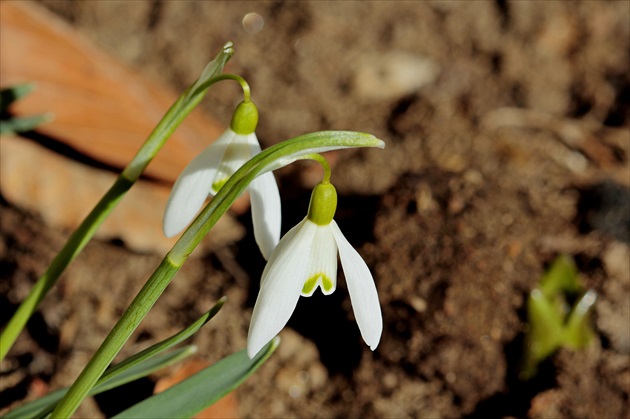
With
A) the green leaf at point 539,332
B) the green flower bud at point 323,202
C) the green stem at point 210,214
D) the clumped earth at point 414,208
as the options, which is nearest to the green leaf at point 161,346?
the green stem at point 210,214

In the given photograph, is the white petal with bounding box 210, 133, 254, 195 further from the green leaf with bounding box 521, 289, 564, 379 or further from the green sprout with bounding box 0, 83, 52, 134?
the green leaf with bounding box 521, 289, 564, 379

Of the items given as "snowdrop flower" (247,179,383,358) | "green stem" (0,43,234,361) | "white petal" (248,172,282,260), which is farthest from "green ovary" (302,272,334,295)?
"green stem" (0,43,234,361)

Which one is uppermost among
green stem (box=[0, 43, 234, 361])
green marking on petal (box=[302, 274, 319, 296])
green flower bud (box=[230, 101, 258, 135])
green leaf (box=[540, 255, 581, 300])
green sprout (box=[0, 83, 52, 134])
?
green sprout (box=[0, 83, 52, 134])

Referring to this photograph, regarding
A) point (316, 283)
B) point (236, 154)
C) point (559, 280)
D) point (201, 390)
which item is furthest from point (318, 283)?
point (559, 280)

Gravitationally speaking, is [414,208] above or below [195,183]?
above

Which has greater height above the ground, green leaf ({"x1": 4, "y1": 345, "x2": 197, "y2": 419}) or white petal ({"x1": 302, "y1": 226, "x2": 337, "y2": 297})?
green leaf ({"x1": 4, "y1": 345, "x2": 197, "y2": 419})

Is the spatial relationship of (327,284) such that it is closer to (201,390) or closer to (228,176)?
(228,176)

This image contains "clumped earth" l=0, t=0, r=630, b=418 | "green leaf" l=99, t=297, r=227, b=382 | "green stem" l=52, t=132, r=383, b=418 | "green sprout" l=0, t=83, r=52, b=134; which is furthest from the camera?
"clumped earth" l=0, t=0, r=630, b=418
